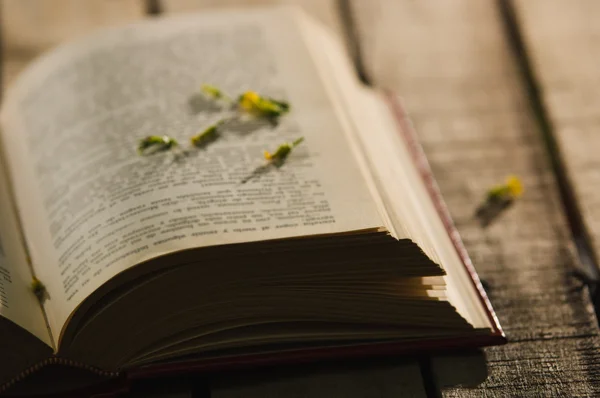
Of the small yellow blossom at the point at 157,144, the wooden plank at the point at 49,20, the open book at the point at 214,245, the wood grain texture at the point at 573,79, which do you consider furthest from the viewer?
the wooden plank at the point at 49,20

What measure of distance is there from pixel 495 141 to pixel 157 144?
41 cm

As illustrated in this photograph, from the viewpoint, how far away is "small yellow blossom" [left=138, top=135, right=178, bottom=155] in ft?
2.40

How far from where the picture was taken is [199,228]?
63 centimetres

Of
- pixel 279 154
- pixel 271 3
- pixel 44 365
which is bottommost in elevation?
pixel 44 365

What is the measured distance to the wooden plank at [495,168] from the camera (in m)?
0.67

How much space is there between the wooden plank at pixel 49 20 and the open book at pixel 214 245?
28 centimetres

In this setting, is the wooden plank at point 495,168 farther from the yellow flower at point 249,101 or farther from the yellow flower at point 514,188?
the yellow flower at point 249,101

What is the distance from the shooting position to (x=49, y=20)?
110cm

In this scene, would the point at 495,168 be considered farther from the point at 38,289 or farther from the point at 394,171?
the point at 38,289

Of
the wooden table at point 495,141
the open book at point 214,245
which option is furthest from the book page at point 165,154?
the wooden table at point 495,141

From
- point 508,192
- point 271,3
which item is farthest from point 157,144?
point 271,3

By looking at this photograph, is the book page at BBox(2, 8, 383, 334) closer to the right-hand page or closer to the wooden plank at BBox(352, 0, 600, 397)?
the right-hand page

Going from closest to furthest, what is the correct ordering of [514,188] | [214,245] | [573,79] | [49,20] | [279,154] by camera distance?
→ [214,245]
[279,154]
[514,188]
[573,79]
[49,20]

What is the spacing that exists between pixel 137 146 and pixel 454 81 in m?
0.45
